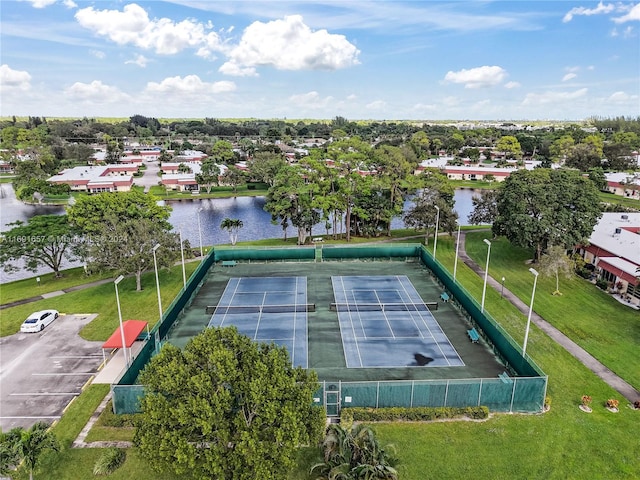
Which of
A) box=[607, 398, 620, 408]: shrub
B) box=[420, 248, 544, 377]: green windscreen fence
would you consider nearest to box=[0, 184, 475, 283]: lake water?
box=[420, 248, 544, 377]: green windscreen fence

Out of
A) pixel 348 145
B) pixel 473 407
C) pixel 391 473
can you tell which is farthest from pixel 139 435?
pixel 348 145

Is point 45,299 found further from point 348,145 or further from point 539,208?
point 539,208

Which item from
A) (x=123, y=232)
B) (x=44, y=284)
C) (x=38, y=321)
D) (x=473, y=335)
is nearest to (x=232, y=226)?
(x=123, y=232)

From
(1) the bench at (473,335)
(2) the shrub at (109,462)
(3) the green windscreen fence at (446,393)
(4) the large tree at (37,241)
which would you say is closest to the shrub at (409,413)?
(3) the green windscreen fence at (446,393)

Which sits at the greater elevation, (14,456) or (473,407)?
(14,456)

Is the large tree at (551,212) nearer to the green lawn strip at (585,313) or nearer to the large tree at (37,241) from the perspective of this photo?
the green lawn strip at (585,313)
